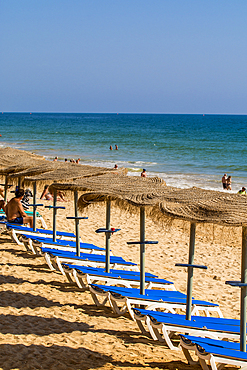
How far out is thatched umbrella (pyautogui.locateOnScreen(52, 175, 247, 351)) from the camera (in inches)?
138

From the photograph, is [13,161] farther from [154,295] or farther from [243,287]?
[243,287]

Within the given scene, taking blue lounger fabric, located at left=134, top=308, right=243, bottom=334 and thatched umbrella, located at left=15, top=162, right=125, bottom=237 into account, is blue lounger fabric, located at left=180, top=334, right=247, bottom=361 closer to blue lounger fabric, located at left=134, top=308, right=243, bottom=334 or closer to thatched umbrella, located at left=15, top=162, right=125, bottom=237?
blue lounger fabric, located at left=134, top=308, right=243, bottom=334

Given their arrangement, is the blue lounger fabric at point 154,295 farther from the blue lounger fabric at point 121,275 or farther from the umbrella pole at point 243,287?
the umbrella pole at point 243,287

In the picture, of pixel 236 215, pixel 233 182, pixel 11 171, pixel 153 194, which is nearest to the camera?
pixel 236 215

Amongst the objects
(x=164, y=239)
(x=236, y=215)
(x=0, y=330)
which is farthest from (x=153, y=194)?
(x=164, y=239)

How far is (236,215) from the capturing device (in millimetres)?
3395

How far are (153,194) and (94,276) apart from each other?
1.86 m

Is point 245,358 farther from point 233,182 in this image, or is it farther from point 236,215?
point 233,182

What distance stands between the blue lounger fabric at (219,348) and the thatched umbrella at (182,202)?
14 centimetres

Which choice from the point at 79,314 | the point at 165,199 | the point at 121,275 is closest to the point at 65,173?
the point at 121,275

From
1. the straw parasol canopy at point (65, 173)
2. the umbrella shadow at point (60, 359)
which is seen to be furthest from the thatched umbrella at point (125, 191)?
the umbrella shadow at point (60, 359)

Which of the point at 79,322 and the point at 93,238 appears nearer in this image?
the point at 79,322

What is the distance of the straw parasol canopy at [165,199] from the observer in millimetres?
3508

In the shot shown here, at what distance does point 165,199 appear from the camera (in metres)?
4.23
